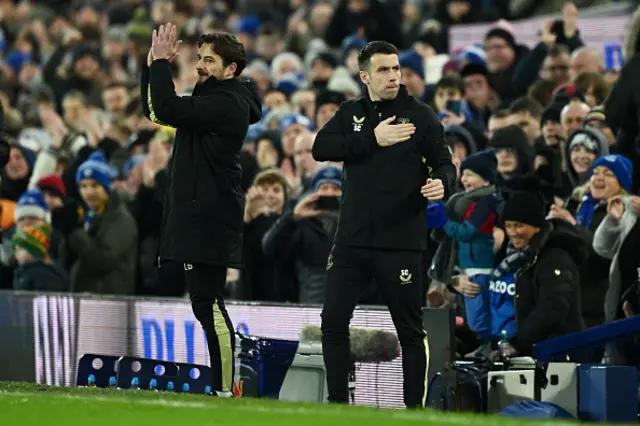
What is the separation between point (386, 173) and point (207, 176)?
1.11 m

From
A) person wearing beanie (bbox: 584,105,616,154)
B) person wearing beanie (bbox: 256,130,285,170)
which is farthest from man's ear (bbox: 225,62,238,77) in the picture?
person wearing beanie (bbox: 256,130,285,170)

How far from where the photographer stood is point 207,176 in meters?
9.64

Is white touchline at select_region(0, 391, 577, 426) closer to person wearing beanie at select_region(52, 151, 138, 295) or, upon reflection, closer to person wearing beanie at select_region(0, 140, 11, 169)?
person wearing beanie at select_region(0, 140, 11, 169)

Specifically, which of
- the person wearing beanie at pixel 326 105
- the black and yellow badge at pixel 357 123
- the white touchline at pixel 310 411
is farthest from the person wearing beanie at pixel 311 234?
the white touchline at pixel 310 411

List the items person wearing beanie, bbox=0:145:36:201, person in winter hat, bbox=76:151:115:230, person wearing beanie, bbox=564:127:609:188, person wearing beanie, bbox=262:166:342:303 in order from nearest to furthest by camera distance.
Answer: person wearing beanie, bbox=564:127:609:188
person wearing beanie, bbox=262:166:342:303
person in winter hat, bbox=76:151:115:230
person wearing beanie, bbox=0:145:36:201

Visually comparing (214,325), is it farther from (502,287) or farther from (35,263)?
(35,263)

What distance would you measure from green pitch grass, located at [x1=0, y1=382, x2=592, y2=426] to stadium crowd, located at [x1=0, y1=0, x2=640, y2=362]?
2517mm

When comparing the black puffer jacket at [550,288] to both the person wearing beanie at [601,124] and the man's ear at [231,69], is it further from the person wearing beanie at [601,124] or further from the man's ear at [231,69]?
the man's ear at [231,69]

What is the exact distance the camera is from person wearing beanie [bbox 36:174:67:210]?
15.7m

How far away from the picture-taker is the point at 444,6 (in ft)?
63.8

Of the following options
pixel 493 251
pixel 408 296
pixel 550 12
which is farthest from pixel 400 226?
pixel 550 12

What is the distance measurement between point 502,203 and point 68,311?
3856 mm

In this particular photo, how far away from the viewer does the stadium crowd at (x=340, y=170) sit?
437 inches

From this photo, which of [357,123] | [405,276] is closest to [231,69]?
[357,123]
